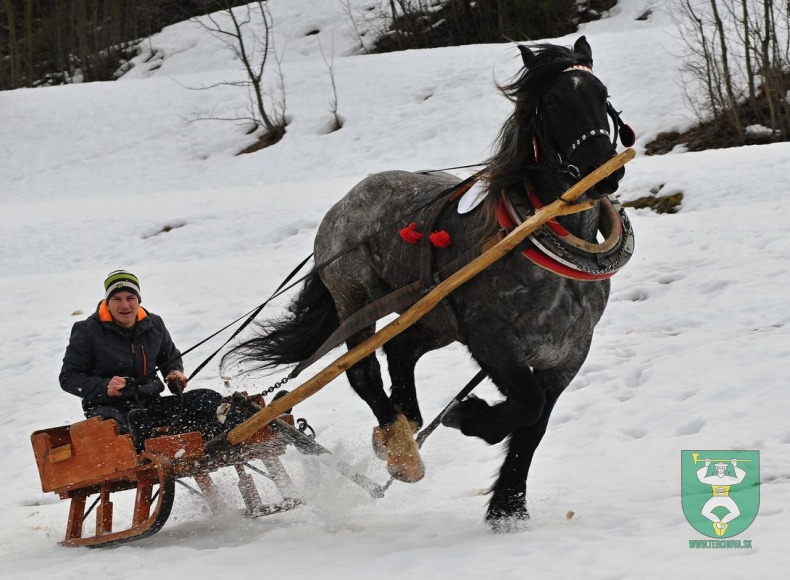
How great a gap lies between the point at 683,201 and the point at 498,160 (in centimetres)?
654

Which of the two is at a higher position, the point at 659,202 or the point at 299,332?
→ the point at 299,332

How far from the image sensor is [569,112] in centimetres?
364

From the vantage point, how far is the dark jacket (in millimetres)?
4820

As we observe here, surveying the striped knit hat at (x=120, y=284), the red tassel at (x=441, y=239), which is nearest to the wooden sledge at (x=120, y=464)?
the striped knit hat at (x=120, y=284)

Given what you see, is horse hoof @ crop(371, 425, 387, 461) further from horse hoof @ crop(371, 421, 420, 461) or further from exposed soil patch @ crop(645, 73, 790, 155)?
exposed soil patch @ crop(645, 73, 790, 155)

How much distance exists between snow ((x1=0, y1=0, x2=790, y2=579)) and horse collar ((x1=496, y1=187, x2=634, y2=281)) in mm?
1084

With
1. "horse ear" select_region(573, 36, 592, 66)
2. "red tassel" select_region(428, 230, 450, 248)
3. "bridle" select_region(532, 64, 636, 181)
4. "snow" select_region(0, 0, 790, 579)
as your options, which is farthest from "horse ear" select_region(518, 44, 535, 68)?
"snow" select_region(0, 0, 790, 579)

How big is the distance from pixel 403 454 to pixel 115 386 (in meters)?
1.51

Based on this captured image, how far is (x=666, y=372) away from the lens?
6098 millimetres

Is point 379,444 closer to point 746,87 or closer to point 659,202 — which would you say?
point 659,202

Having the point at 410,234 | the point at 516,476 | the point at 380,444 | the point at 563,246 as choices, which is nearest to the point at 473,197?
the point at 410,234

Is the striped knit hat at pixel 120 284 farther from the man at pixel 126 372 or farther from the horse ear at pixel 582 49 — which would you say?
the horse ear at pixel 582 49

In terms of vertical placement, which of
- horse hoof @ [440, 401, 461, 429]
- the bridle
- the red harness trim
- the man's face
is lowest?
horse hoof @ [440, 401, 461, 429]

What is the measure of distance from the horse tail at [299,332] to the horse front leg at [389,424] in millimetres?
412
